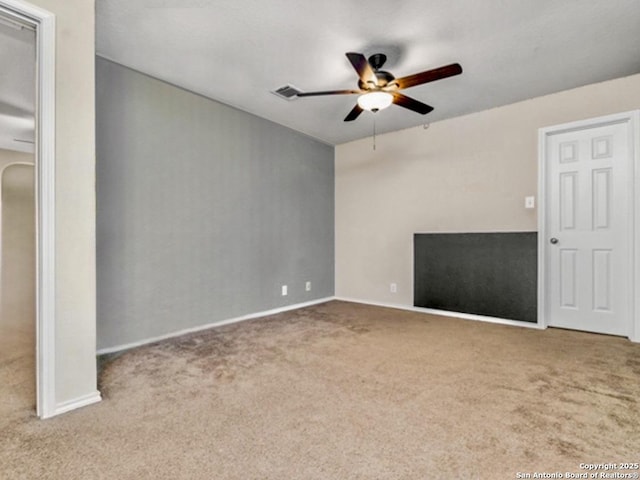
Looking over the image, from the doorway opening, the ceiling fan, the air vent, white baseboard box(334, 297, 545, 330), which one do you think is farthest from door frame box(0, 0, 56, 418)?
white baseboard box(334, 297, 545, 330)

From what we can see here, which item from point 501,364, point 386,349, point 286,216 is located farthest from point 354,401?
point 286,216

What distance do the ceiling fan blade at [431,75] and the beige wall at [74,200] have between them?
1.95 meters

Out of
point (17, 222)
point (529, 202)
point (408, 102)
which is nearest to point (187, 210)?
point (408, 102)

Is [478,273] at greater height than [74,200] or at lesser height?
lesser

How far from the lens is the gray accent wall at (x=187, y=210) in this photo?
2645 millimetres

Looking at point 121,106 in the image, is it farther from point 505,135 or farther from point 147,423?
point 505,135

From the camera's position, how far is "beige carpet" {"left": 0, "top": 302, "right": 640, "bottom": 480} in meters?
1.31

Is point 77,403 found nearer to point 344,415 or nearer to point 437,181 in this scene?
point 344,415

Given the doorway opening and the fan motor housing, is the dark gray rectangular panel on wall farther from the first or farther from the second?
the doorway opening

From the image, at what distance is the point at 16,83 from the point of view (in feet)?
8.93

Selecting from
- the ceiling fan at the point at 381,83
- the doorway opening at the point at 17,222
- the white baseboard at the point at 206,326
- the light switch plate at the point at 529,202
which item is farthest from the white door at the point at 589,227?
the doorway opening at the point at 17,222

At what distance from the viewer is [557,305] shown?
3.28 m

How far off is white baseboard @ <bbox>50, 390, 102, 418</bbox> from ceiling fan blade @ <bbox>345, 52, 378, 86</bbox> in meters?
2.46

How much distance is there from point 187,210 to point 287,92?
1.53 metres
